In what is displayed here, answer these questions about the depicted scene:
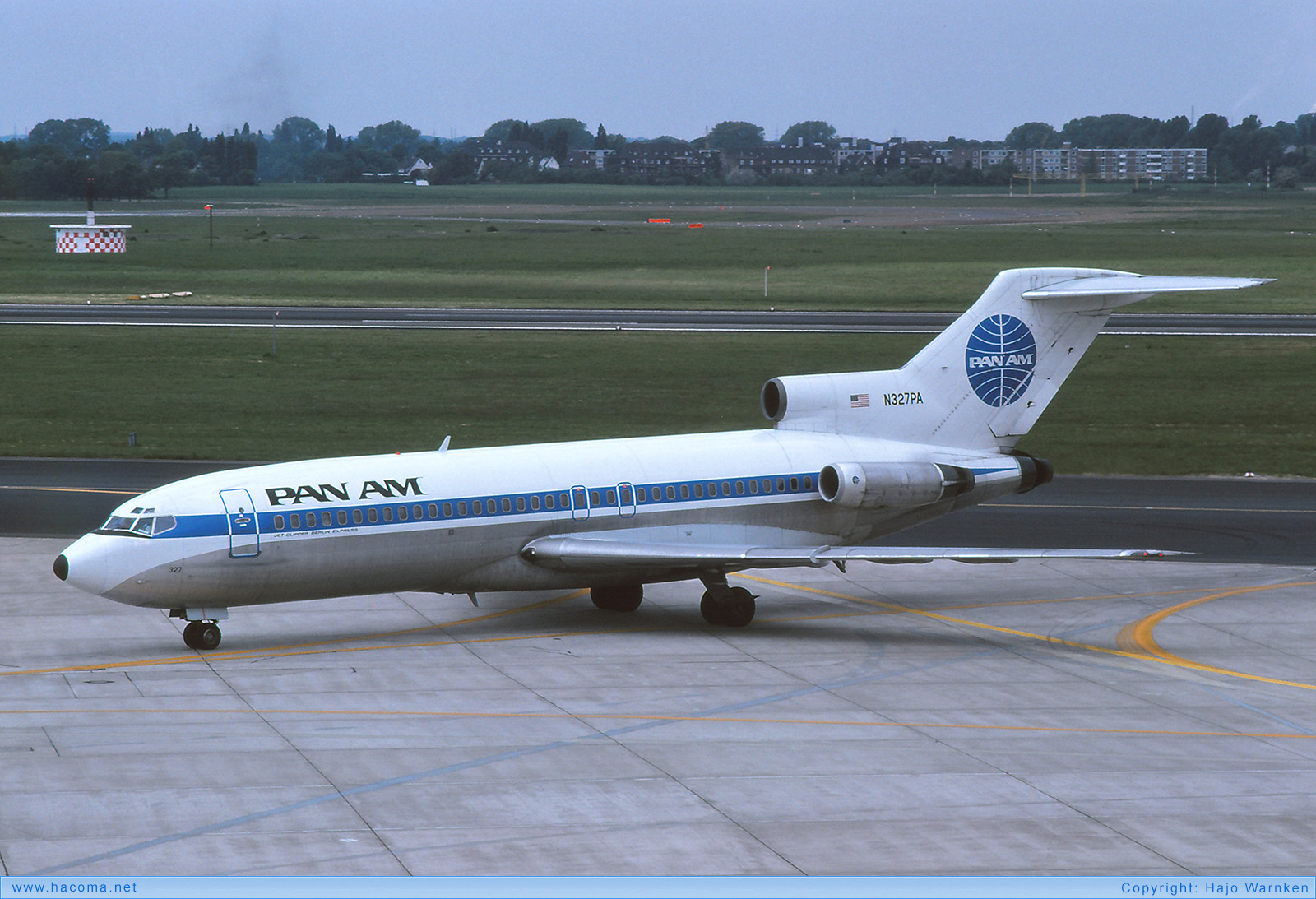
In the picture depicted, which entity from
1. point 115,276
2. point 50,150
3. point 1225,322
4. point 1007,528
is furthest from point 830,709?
point 50,150

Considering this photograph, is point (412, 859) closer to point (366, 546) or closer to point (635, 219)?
point (366, 546)

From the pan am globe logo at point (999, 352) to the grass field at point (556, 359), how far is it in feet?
46.8

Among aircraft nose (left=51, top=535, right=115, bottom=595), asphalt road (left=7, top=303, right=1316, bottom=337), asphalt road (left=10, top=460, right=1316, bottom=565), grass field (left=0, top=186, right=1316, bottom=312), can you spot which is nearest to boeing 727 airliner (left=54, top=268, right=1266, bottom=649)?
aircraft nose (left=51, top=535, right=115, bottom=595)

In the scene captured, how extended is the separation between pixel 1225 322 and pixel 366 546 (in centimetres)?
6286

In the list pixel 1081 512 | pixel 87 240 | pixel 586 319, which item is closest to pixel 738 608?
pixel 1081 512

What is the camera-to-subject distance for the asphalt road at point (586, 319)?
76.3 m

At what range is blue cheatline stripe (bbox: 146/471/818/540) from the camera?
27.1 metres

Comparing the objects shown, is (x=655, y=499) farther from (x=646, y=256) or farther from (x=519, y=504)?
(x=646, y=256)

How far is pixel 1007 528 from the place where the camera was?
39125 mm

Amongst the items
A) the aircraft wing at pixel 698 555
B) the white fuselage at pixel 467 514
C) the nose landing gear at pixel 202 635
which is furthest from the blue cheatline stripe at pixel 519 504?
the nose landing gear at pixel 202 635

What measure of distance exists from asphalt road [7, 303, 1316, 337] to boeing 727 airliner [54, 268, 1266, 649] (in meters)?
40.3

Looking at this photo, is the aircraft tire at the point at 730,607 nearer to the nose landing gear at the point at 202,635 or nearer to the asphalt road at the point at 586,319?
the nose landing gear at the point at 202,635

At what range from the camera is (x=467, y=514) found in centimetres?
2864

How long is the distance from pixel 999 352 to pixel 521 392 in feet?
92.8
